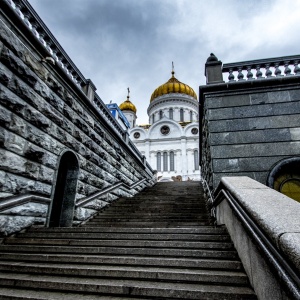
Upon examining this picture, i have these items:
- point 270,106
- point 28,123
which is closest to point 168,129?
point 270,106

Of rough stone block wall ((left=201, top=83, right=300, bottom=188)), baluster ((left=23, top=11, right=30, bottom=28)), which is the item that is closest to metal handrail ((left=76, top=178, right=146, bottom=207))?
rough stone block wall ((left=201, top=83, right=300, bottom=188))

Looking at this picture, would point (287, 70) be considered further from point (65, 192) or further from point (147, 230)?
point (65, 192)

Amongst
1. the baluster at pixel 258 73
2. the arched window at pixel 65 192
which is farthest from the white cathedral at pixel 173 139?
the arched window at pixel 65 192

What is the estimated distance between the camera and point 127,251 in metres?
3.39

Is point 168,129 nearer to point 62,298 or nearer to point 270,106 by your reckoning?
point 270,106

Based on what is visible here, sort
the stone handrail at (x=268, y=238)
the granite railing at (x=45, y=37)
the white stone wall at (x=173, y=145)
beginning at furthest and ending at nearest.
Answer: the white stone wall at (x=173, y=145) < the granite railing at (x=45, y=37) < the stone handrail at (x=268, y=238)

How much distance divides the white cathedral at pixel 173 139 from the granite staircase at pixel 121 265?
23582 mm

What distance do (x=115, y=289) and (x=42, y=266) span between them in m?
1.23

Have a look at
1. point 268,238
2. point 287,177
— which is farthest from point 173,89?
point 268,238

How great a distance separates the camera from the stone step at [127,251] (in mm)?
3115

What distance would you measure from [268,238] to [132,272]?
1731 millimetres

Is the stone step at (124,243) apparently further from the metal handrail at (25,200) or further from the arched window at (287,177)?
the arched window at (287,177)

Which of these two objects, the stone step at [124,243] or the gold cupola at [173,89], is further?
the gold cupola at [173,89]

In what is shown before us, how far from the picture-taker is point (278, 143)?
20.0ft
